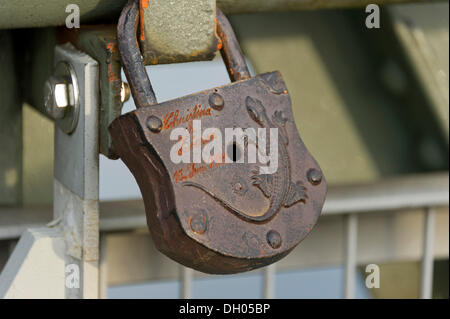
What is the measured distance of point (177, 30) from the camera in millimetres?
1062

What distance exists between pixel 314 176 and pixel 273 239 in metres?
0.10

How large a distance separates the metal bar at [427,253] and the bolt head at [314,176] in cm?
53

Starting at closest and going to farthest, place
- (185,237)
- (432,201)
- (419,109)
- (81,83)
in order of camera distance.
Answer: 1. (185,237)
2. (81,83)
3. (432,201)
4. (419,109)

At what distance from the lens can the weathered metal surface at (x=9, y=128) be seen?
1317mm

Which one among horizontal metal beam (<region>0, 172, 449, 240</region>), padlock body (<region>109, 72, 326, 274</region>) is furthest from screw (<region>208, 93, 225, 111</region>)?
horizontal metal beam (<region>0, 172, 449, 240</region>)

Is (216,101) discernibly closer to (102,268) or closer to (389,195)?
(102,268)

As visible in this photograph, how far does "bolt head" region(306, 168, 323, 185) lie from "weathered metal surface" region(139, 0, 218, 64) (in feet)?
0.61

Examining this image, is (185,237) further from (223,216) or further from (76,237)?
(76,237)

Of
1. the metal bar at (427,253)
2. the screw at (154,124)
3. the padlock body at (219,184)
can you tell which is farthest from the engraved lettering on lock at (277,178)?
the metal bar at (427,253)

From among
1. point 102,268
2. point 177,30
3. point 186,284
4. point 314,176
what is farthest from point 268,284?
point 177,30

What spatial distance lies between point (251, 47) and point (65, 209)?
0.73m

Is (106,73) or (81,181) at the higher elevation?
(106,73)

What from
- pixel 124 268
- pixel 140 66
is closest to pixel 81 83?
pixel 140 66

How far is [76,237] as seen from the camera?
3.79 ft
